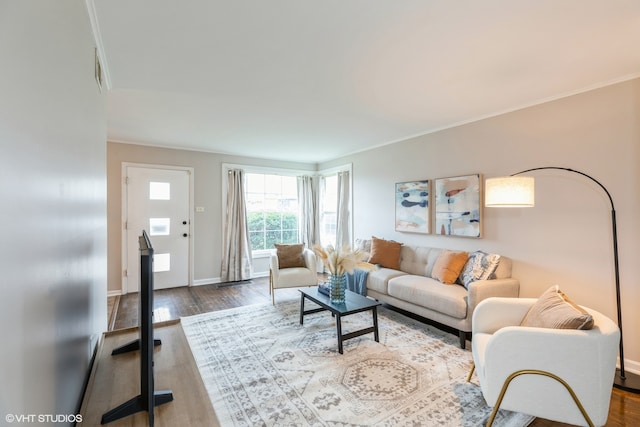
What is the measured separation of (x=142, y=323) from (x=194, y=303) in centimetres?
349

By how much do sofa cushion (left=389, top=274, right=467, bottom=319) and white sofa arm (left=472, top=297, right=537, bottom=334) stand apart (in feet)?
2.32

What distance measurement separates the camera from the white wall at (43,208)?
602mm

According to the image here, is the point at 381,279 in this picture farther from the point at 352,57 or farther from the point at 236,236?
the point at 236,236

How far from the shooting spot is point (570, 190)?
9.01 ft

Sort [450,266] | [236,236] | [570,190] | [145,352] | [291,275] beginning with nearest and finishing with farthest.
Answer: [145,352]
[570,190]
[450,266]
[291,275]
[236,236]

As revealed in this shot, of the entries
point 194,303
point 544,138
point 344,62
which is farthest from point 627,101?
point 194,303

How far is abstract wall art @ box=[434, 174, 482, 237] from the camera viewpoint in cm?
343

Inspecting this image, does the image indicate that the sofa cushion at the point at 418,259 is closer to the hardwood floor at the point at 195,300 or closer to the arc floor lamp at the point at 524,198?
the arc floor lamp at the point at 524,198

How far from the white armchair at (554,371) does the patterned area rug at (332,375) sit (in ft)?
1.21

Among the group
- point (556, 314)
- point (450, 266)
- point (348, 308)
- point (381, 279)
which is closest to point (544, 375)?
point (556, 314)

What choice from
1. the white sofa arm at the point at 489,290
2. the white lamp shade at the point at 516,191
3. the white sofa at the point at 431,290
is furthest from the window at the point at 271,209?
the white lamp shade at the point at 516,191

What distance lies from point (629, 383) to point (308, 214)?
4952 mm

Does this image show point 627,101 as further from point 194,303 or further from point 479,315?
point 194,303

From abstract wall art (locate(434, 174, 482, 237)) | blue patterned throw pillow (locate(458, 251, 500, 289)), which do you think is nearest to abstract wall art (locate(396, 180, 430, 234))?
abstract wall art (locate(434, 174, 482, 237))
